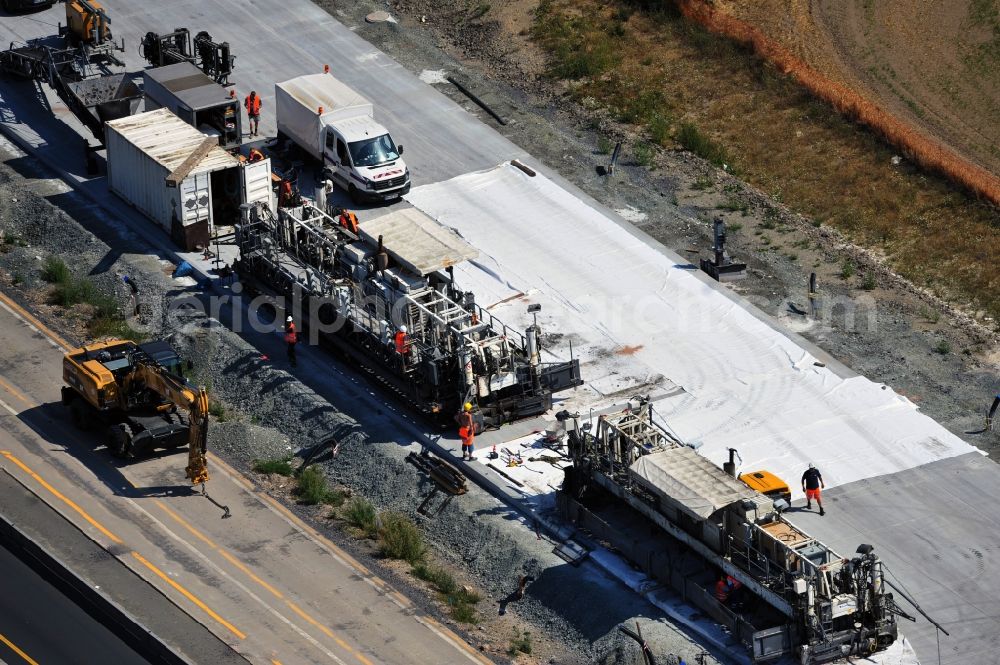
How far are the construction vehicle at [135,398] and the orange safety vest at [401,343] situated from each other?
537 cm

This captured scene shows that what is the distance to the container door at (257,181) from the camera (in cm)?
5409

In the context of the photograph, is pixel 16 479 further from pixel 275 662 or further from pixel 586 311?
pixel 586 311

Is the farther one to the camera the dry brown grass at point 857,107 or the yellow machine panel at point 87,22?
the yellow machine panel at point 87,22

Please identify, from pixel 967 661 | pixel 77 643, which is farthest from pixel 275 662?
pixel 967 661

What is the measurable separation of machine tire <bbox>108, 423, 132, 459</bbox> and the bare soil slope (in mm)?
32209

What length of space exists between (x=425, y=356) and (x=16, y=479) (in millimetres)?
10276

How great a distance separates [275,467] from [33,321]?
396 inches

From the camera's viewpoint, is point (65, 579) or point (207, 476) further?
point (207, 476)

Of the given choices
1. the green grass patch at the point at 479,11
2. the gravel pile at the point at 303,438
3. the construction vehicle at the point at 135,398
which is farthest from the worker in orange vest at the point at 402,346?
the green grass patch at the point at 479,11

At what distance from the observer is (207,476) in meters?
44.5

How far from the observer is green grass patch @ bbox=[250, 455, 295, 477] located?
45219mm

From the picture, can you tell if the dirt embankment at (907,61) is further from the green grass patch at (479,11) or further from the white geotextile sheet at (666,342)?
the white geotextile sheet at (666,342)

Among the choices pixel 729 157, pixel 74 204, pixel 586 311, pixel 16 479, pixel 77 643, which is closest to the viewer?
pixel 77 643

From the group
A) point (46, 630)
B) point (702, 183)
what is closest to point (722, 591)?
point (46, 630)
